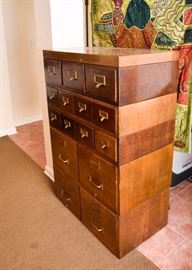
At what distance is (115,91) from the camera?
1.16 meters

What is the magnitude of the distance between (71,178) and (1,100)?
1914mm

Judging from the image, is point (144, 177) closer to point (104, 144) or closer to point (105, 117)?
point (104, 144)

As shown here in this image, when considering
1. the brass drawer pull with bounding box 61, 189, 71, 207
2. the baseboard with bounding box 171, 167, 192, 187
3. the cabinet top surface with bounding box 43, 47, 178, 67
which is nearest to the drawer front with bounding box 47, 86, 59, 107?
the cabinet top surface with bounding box 43, 47, 178, 67

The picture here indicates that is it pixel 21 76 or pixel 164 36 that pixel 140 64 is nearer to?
pixel 164 36

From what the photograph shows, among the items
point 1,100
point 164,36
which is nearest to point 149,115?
point 164,36

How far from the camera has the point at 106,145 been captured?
131cm

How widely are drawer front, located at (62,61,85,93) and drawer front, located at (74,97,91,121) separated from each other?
6cm

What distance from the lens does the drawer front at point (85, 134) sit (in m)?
1.42

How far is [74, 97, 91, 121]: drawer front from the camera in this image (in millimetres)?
1389

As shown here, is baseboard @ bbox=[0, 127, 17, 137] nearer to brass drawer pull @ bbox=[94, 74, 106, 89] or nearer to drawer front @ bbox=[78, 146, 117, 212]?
drawer front @ bbox=[78, 146, 117, 212]

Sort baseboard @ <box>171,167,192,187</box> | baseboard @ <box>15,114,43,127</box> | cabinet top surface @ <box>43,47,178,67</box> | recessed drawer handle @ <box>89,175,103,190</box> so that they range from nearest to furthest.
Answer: cabinet top surface @ <box>43,47,178,67</box> < recessed drawer handle @ <box>89,175,103,190</box> < baseboard @ <box>171,167,192,187</box> < baseboard @ <box>15,114,43,127</box>

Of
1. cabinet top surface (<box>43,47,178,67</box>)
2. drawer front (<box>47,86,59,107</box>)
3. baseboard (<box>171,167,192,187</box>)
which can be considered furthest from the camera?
baseboard (<box>171,167,192,187</box>)

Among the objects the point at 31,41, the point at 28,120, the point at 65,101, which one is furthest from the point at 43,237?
the point at 31,41

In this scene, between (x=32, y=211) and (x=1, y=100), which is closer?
(x=32, y=211)
